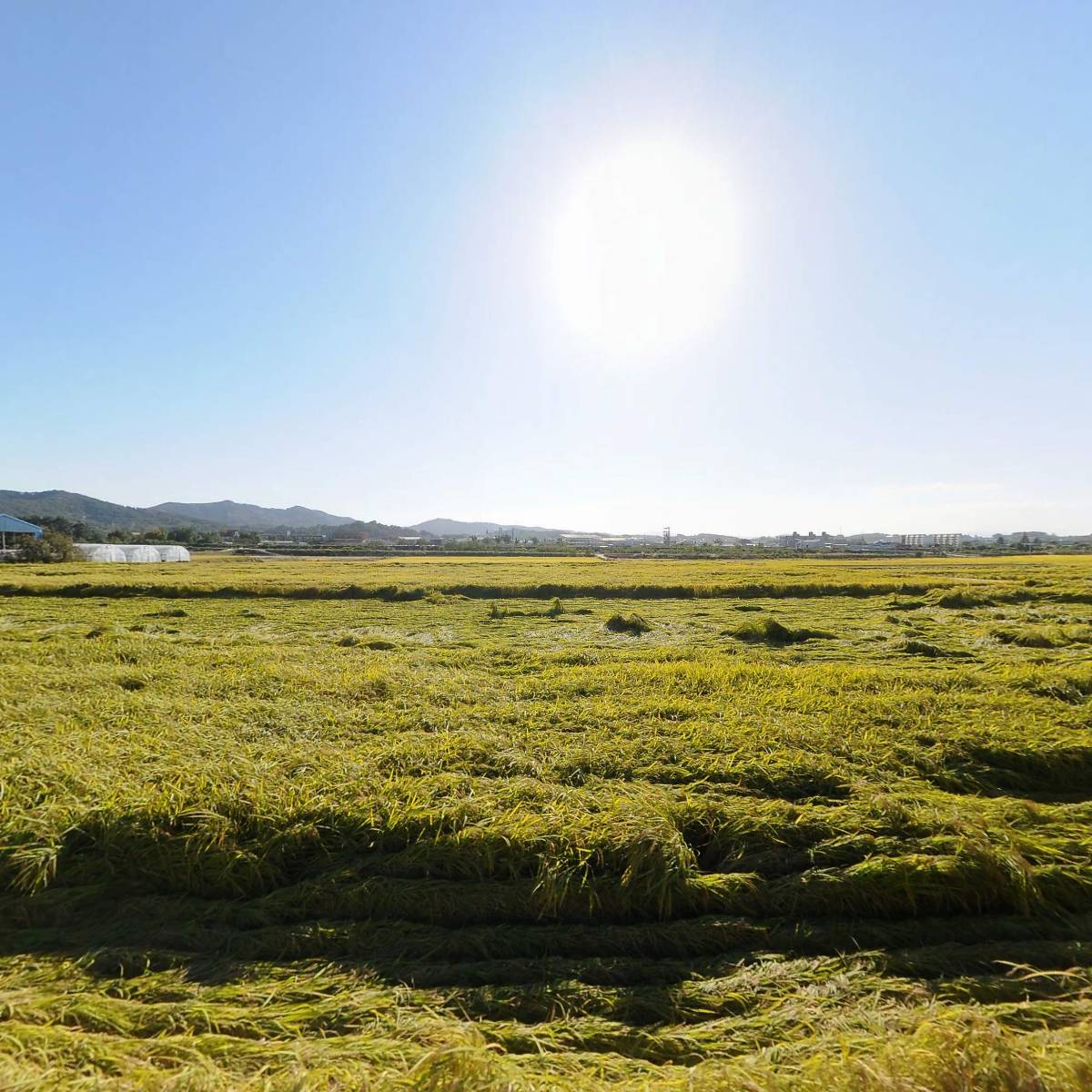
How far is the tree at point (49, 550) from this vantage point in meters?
54.6

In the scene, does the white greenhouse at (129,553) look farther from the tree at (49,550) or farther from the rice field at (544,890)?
the rice field at (544,890)

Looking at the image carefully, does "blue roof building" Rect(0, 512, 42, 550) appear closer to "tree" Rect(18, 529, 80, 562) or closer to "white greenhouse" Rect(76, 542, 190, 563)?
"white greenhouse" Rect(76, 542, 190, 563)

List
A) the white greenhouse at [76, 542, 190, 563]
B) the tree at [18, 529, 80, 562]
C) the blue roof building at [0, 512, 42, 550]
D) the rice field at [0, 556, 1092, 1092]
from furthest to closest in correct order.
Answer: the blue roof building at [0, 512, 42, 550] < the white greenhouse at [76, 542, 190, 563] < the tree at [18, 529, 80, 562] < the rice field at [0, 556, 1092, 1092]

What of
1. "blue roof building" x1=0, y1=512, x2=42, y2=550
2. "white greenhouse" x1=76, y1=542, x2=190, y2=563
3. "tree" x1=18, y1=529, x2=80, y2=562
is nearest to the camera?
"tree" x1=18, y1=529, x2=80, y2=562

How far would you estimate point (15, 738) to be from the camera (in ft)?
16.7

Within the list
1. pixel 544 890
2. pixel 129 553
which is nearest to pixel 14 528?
pixel 129 553

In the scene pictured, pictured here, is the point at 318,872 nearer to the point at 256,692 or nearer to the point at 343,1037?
the point at 343,1037

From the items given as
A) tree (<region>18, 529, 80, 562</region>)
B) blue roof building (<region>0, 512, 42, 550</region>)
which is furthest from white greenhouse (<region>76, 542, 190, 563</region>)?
blue roof building (<region>0, 512, 42, 550</region>)

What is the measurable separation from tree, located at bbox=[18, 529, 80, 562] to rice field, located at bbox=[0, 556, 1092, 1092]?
67605 millimetres

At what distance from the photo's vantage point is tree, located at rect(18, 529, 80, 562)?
54594mm

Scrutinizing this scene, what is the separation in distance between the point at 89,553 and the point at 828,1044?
268 feet

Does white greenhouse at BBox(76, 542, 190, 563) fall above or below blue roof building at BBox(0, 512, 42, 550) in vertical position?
below

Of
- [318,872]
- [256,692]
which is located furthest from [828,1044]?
[256,692]

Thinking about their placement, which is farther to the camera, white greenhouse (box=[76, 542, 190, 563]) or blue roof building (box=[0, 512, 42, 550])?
blue roof building (box=[0, 512, 42, 550])
